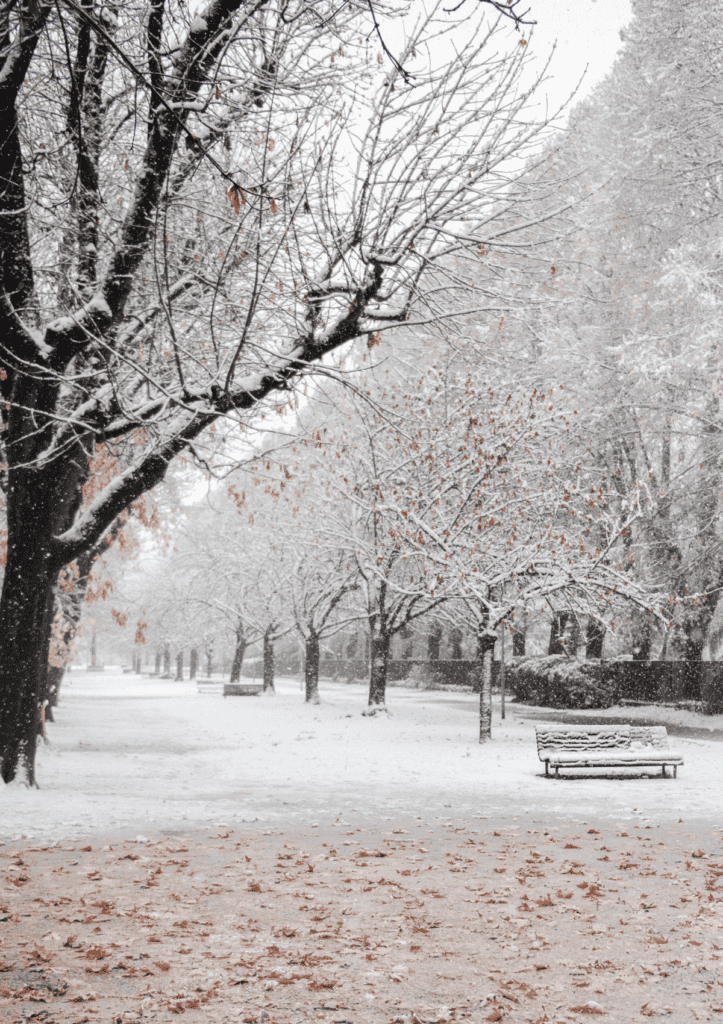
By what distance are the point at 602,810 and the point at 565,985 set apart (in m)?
5.56

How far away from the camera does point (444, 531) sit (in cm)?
1600

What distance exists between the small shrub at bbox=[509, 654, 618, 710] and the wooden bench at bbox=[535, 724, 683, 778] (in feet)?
43.7

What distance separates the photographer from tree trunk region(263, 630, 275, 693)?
97.9 feet

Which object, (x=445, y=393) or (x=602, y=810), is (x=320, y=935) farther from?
(x=445, y=393)

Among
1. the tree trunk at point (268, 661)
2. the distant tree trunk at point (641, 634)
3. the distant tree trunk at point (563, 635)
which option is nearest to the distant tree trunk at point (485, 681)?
the distant tree trunk at point (641, 634)

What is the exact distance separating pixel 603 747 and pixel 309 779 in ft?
14.1

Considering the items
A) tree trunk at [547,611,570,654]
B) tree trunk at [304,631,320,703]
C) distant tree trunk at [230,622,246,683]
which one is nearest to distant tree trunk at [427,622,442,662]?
tree trunk at [547,611,570,654]

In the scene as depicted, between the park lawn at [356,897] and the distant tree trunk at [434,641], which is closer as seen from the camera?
the park lawn at [356,897]

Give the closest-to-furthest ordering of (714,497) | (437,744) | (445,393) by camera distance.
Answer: (437,744), (445,393), (714,497)

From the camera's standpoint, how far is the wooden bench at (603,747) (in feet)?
37.4

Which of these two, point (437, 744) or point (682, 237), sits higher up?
point (682, 237)

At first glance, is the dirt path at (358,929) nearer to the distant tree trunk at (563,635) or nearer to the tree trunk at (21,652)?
the tree trunk at (21,652)

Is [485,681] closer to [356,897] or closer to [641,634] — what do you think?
[641,634]

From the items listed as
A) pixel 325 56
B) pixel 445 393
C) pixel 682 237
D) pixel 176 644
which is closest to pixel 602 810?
pixel 325 56
